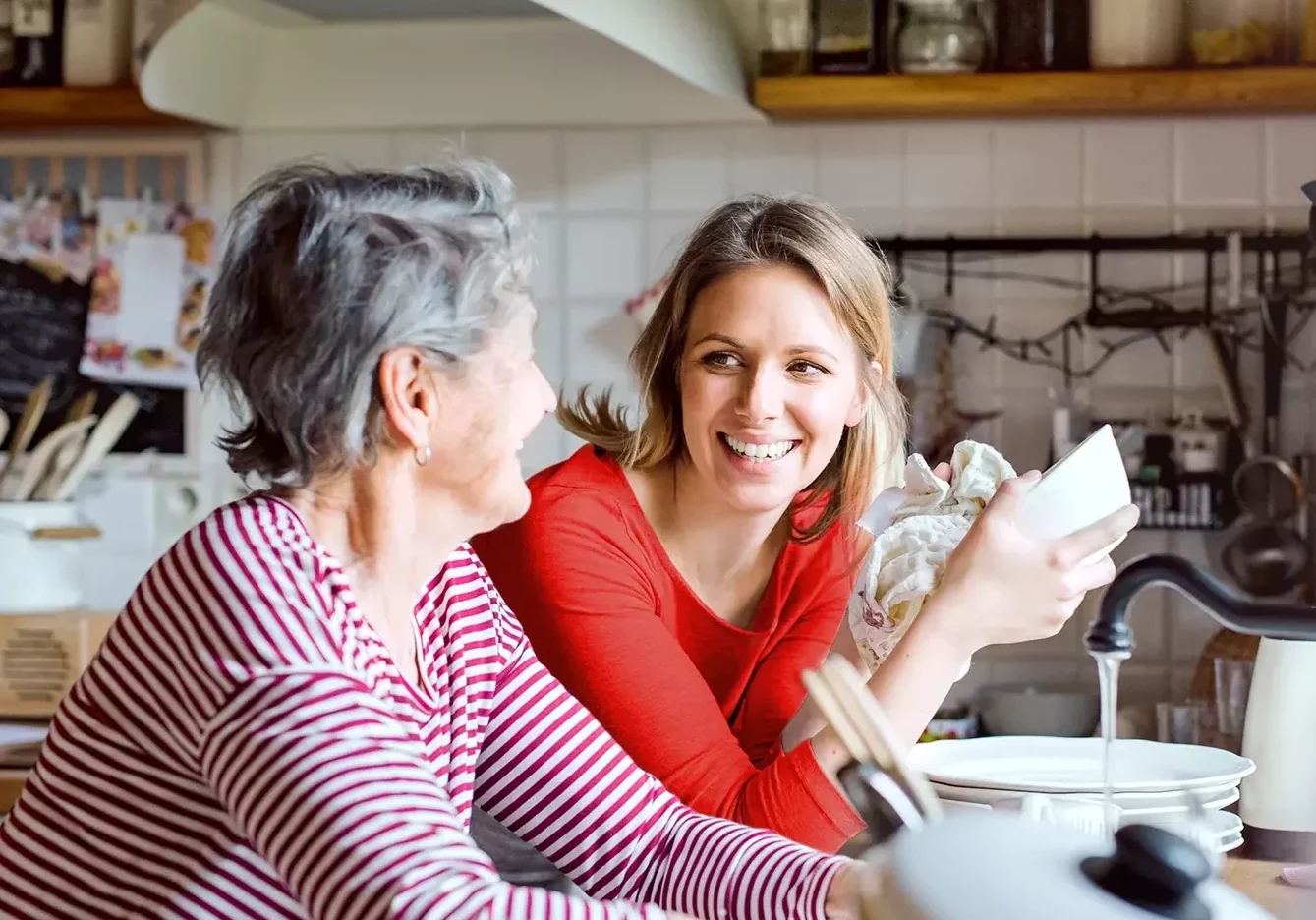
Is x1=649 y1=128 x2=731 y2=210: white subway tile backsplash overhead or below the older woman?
overhead

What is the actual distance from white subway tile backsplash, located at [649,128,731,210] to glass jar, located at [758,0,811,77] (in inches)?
8.2

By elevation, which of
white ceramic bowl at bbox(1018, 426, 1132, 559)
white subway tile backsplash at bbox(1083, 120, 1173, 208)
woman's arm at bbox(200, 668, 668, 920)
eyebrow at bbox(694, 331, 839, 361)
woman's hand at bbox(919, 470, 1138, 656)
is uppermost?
white subway tile backsplash at bbox(1083, 120, 1173, 208)

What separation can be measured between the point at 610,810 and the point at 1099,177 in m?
1.71

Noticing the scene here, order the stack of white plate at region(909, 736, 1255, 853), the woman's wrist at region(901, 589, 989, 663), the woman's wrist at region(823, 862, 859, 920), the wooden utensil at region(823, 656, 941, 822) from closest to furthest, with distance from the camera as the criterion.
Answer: the wooden utensil at region(823, 656, 941, 822), the woman's wrist at region(823, 862, 859, 920), the stack of white plate at region(909, 736, 1255, 853), the woman's wrist at region(901, 589, 989, 663)

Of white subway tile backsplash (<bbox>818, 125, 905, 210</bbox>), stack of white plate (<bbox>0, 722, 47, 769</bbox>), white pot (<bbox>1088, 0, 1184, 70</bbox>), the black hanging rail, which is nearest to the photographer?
stack of white plate (<bbox>0, 722, 47, 769</bbox>)

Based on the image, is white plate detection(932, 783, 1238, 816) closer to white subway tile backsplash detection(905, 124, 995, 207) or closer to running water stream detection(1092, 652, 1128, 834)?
running water stream detection(1092, 652, 1128, 834)

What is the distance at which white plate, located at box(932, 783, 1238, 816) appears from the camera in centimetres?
110

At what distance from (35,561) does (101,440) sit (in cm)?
31

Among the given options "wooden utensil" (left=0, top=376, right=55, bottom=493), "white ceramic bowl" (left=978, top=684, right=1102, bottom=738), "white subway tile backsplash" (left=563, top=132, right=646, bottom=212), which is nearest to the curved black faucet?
"white ceramic bowl" (left=978, top=684, right=1102, bottom=738)

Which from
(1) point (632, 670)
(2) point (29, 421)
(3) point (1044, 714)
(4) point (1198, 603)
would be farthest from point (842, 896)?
(2) point (29, 421)

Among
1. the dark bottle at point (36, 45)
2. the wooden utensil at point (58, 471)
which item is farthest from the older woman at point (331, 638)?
the dark bottle at point (36, 45)

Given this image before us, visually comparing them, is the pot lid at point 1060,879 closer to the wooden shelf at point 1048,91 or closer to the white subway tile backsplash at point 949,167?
the wooden shelf at point 1048,91

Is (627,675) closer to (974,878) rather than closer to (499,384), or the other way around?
(499,384)

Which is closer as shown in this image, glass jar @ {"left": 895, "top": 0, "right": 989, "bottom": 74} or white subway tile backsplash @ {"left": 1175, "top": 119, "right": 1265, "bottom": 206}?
glass jar @ {"left": 895, "top": 0, "right": 989, "bottom": 74}
